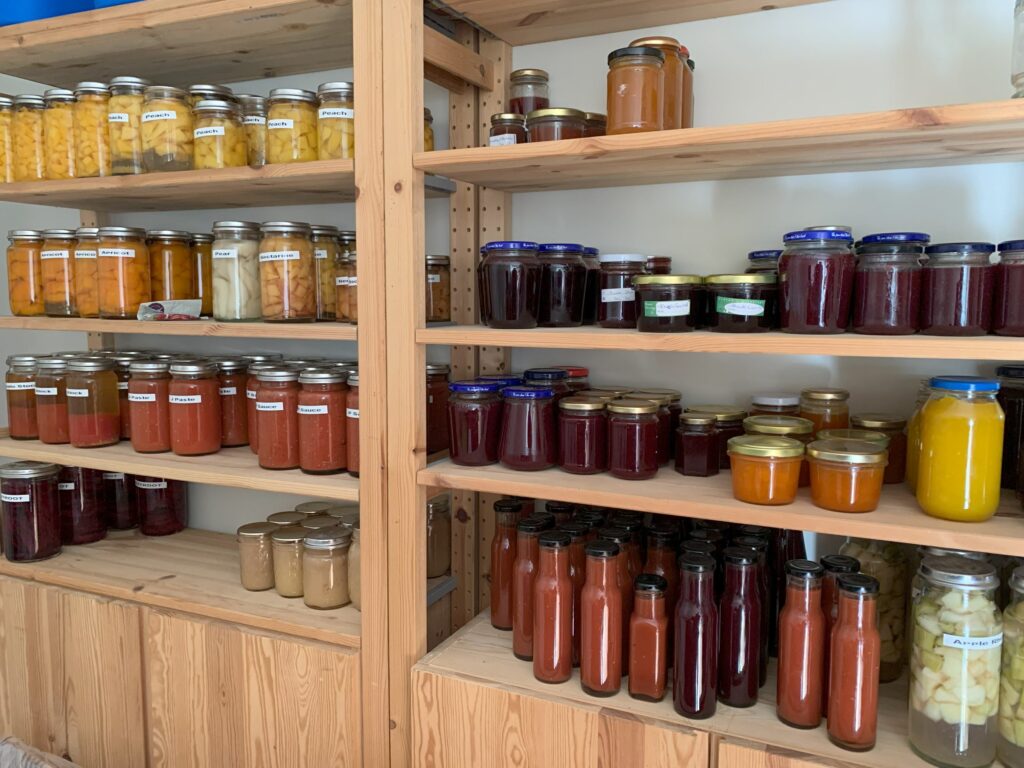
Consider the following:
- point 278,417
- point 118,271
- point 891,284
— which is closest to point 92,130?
point 118,271

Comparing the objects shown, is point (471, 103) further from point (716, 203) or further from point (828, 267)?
point (828, 267)

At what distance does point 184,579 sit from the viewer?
1865 millimetres

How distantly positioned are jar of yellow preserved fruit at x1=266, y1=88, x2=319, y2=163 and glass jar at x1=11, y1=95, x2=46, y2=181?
2.22 ft

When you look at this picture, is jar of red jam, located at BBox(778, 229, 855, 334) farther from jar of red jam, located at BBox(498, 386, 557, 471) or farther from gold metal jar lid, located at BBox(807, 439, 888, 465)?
jar of red jam, located at BBox(498, 386, 557, 471)

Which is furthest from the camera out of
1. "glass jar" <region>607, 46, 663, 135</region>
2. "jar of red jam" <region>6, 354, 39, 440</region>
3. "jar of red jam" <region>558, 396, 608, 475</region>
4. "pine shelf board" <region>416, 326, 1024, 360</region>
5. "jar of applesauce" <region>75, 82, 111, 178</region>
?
"jar of red jam" <region>6, 354, 39, 440</region>

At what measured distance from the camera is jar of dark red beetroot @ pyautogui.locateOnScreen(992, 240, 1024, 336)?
3.75 ft

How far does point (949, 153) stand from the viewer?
129 centimetres

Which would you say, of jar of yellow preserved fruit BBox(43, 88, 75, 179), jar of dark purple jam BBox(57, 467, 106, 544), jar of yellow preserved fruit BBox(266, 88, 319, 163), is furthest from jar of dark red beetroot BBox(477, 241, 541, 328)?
jar of dark purple jam BBox(57, 467, 106, 544)

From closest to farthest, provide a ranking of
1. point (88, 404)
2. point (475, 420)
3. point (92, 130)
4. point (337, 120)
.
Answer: point (475, 420) → point (337, 120) → point (92, 130) → point (88, 404)

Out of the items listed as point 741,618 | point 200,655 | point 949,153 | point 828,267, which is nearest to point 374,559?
point 200,655

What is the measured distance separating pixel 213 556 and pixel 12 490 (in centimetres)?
52

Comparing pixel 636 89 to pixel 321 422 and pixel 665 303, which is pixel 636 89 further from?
pixel 321 422

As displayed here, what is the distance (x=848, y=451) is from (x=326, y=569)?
3.56 ft

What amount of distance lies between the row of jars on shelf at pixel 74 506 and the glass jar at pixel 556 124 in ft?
4.92
